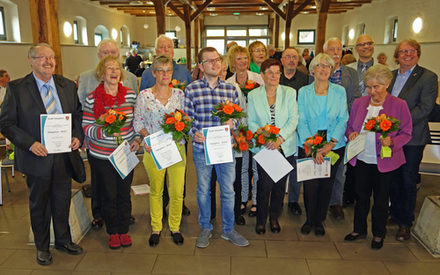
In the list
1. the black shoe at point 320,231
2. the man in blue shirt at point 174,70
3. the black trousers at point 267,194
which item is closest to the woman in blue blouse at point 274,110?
the black trousers at point 267,194

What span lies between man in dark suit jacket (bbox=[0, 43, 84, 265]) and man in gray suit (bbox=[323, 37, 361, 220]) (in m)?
2.40

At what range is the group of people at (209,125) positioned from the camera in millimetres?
2553

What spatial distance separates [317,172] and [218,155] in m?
0.93

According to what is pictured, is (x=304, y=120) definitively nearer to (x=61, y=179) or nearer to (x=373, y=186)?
(x=373, y=186)

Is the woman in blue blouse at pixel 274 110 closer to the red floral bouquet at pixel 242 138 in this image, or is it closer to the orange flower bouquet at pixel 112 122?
the red floral bouquet at pixel 242 138

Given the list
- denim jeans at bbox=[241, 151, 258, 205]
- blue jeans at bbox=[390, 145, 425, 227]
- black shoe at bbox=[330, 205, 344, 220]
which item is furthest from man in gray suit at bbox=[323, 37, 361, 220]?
denim jeans at bbox=[241, 151, 258, 205]

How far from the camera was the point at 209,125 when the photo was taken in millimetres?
2693

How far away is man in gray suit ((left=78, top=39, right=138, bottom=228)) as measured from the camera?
3070 mm

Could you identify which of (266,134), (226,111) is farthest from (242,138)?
(226,111)

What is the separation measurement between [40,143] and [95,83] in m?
0.84

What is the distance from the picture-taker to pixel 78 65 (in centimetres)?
1251

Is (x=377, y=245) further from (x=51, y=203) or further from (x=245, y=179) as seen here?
(x=51, y=203)

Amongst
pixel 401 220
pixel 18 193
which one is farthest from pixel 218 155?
pixel 18 193

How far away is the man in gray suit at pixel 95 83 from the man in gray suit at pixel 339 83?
198 cm
